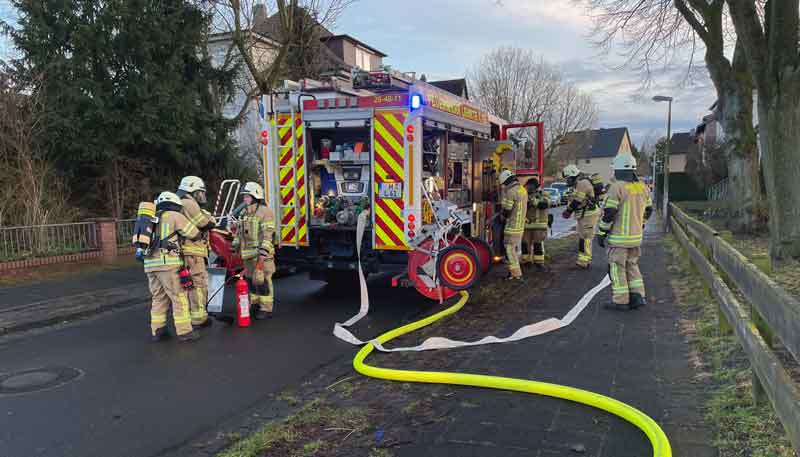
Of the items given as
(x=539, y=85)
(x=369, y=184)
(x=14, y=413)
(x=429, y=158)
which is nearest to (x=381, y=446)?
(x=14, y=413)

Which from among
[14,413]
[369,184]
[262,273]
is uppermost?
[369,184]

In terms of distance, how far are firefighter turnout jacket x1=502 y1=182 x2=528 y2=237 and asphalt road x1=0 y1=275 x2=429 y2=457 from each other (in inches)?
79.9

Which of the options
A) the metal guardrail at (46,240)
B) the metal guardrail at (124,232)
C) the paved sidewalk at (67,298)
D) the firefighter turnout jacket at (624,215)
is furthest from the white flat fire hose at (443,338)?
the metal guardrail at (124,232)

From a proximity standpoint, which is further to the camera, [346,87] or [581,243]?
[581,243]

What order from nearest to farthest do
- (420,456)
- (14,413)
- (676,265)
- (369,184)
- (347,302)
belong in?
(420,456) < (14,413) < (369,184) < (347,302) < (676,265)

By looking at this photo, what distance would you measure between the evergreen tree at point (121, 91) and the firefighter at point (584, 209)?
8.25 meters

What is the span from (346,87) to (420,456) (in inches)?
212

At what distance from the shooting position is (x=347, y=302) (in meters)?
7.66

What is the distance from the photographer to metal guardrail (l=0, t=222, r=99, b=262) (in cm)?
970

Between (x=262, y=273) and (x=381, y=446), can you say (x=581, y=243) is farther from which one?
(x=381, y=446)

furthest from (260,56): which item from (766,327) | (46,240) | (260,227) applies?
(766,327)

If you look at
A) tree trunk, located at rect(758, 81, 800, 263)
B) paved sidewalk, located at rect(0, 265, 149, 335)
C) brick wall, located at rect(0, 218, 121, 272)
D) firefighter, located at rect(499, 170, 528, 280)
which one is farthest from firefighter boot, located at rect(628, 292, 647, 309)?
brick wall, located at rect(0, 218, 121, 272)

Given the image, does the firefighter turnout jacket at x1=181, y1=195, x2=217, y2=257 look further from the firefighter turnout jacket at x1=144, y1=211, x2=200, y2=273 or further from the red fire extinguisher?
the red fire extinguisher

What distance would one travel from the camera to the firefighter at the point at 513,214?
335 inches
